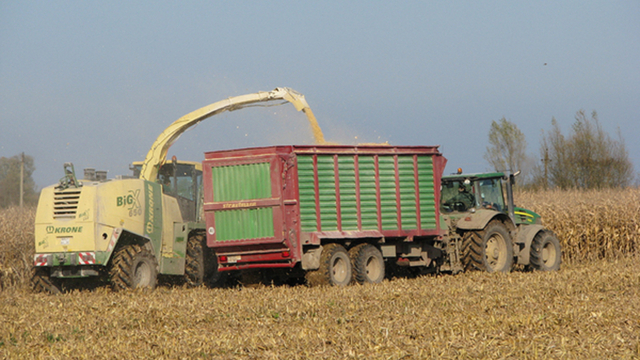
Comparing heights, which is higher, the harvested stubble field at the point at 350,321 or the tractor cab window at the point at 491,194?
the tractor cab window at the point at 491,194

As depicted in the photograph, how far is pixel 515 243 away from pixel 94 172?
8856mm

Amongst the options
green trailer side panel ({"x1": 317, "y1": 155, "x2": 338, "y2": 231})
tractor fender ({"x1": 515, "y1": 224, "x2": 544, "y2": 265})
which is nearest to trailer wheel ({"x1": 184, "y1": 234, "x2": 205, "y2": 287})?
green trailer side panel ({"x1": 317, "y1": 155, "x2": 338, "y2": 231})

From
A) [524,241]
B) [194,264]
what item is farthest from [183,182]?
[524,241]

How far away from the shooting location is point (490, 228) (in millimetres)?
14758

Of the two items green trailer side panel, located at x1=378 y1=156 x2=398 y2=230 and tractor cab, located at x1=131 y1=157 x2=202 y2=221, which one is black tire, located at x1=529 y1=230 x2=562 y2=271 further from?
tractor cab, located at x1=131 y1=157 x2=202 y2=221

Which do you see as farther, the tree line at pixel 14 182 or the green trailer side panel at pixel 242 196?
the tree line at pixel 14 182

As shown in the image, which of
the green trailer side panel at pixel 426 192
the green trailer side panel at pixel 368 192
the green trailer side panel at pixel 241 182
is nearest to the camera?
the green trailer side panel at pixel 241 182

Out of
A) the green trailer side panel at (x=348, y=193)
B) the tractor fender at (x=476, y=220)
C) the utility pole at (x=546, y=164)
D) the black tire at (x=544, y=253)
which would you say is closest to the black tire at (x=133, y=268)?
the green trailer side panel at (x=348, y=193)

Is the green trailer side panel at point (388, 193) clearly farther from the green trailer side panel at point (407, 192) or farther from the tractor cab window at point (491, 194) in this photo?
the tractor cab window at point (491, 194)

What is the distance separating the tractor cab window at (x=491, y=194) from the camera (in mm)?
15281

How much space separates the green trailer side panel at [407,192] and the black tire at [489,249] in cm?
158

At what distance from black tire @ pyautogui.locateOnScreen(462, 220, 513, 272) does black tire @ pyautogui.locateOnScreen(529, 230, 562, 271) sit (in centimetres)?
70

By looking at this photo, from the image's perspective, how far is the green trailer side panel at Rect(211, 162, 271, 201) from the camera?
12.2m

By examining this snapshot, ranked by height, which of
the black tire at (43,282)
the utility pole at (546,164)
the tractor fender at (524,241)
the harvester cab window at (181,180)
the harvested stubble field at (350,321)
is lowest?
the harvested stubble field at (350,321)
